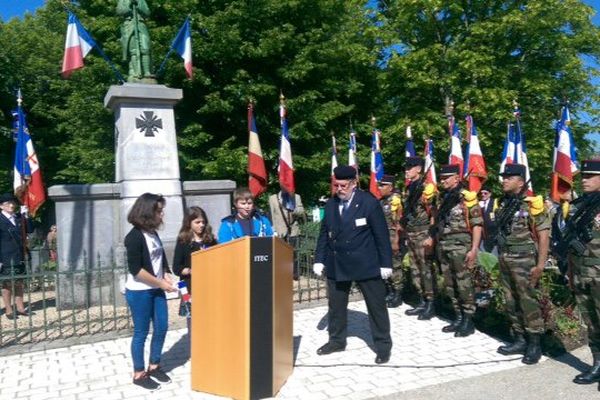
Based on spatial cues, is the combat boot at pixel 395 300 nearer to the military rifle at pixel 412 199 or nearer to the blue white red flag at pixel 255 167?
the military rifle at pixel 412 199

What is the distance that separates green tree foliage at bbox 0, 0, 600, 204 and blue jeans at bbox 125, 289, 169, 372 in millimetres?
10795

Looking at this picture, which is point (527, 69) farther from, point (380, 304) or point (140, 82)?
point (380, 304)

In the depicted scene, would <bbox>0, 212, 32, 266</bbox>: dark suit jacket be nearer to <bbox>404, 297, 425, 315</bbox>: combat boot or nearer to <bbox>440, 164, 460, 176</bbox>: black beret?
<bbox>404, 297, 425, 315</bbox>: combat boot

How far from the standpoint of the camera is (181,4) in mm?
15469

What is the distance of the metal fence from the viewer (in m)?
6.34

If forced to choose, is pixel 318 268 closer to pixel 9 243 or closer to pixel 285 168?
pixel 285 168

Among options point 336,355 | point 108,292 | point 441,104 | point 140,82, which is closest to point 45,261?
point 108,292

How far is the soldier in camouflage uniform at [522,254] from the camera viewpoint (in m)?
5.24

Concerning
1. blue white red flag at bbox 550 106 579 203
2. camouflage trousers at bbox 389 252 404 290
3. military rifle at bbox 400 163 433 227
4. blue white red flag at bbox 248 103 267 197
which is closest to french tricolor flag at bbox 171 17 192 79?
blue white red flag at bbox 248 103 267 197

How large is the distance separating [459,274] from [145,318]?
367 centimetres

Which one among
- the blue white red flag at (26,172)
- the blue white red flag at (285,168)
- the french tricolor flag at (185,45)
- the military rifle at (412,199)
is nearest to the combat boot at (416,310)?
the military rifle at (412,199)

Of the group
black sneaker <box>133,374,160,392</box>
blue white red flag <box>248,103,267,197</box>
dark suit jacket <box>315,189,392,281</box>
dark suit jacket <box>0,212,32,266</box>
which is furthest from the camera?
blue white red flag <box>248,103,267,197</box>

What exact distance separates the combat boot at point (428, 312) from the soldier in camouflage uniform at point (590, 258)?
2.30 m

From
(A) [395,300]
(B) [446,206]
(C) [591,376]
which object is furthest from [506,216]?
(A) [395,300]
